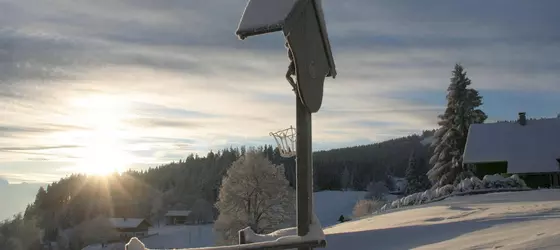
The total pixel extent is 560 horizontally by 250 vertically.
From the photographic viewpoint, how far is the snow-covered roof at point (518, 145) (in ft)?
115

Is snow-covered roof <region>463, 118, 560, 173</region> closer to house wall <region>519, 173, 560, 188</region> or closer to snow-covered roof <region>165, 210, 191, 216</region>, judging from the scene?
house wall <region>519, 173, 560, 188</region>

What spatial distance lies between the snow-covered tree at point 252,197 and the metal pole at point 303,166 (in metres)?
33.8

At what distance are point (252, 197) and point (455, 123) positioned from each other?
1708 centimetres

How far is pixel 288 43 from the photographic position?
4.86 m

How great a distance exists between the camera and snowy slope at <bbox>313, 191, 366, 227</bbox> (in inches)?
3415

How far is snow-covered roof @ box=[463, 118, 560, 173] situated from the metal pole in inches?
1329

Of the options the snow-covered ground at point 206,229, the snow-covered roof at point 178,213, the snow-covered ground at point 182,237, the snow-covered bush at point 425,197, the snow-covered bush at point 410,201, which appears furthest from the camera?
the snow-covered roof at point 178,213

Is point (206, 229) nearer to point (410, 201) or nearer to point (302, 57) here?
point (410, 201)

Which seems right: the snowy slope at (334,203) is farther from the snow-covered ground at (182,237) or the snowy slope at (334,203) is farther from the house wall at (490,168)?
the house wall at (490,168)

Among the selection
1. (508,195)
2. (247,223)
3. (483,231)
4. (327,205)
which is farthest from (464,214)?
(327,205)

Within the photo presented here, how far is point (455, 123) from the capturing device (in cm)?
4069

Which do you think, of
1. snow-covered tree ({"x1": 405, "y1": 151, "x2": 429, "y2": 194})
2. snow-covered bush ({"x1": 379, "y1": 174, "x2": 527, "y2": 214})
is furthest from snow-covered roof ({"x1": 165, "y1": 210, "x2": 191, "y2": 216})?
snow-covered bush ({"x1": 379, "y1": 174, "x2": 527, "y2": 214})

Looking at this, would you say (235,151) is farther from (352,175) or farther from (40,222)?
(40,222)

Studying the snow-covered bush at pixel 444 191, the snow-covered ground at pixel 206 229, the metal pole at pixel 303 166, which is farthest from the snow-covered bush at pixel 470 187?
the snow-covered ground at pixel 206 229
